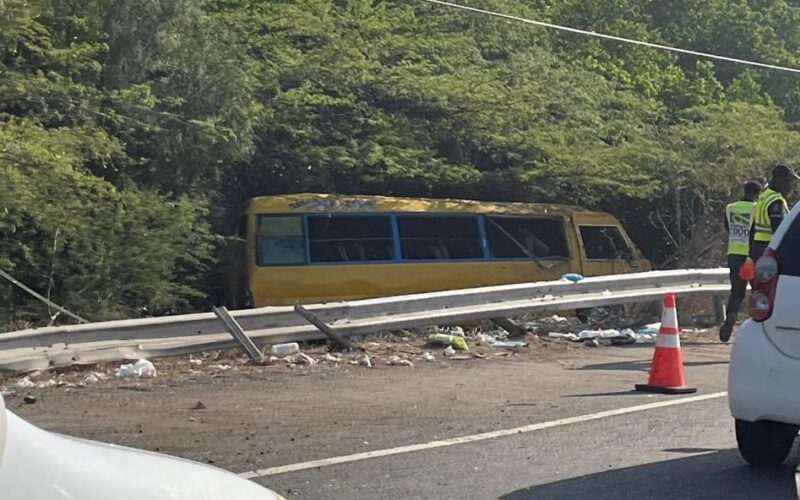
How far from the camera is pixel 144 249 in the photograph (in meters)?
15.0

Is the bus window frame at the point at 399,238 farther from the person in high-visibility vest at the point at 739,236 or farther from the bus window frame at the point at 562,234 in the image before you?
the person in high-visibility vest at the point at 739,236

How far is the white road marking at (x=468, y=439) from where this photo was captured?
22.9 ft

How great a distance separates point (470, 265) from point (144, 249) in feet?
15.7

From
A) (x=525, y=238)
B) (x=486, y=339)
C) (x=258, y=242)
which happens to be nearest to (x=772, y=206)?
(x=486, y=339)

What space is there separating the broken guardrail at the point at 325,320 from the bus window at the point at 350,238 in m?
3.17

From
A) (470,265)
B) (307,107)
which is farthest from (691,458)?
(307,107)

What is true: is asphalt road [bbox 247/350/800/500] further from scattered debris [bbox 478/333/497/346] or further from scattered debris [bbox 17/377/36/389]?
scattered debris [bbox 478/333/497/346]

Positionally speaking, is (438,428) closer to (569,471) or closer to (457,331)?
(569,471)

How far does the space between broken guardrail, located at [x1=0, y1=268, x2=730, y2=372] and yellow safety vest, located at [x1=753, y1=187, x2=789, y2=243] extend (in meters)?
3.27

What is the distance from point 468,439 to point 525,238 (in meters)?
10.5

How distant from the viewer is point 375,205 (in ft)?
56.7

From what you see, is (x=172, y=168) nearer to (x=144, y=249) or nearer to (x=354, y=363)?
(x=144, y=249)

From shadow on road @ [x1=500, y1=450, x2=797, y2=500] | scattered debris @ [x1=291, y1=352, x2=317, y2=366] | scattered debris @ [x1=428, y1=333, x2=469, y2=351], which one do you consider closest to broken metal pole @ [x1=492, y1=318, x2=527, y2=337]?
scattered debris @ [x1=428, y1=333, x2=469, y2=351]

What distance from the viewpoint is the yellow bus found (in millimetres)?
16641
